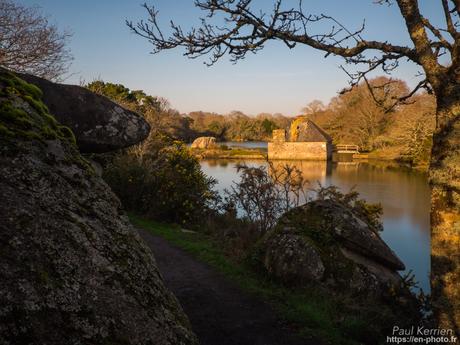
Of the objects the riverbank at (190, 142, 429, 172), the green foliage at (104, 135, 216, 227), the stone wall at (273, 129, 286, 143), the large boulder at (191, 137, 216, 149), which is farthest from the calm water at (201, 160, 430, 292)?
the large boulder at (191, 137, 216, 149)

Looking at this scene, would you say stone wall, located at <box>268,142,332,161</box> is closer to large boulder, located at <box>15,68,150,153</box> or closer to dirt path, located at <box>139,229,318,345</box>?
dirt path, located at <box>139,229,318,345</box>

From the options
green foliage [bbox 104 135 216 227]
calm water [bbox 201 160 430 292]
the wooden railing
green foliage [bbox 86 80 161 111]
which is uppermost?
green foliage [bbox 86 80 161 111]

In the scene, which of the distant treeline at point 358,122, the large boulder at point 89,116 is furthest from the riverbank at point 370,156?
the large boulder at point 89,116

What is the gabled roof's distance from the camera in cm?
4594

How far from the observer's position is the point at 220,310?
20.4 feet

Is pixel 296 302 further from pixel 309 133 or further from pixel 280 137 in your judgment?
pixel 280 137

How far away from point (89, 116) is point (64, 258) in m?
4.78

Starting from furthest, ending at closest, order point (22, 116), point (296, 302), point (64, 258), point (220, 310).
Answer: point (296, 302) → point (220, 310) → point (22, 116) → point (64, 258)

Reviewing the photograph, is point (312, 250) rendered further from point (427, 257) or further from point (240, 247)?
point (427, 257)

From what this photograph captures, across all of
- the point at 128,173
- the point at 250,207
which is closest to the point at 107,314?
the point at 250,207

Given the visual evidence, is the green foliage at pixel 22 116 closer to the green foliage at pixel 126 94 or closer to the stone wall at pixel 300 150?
the green foliage at pixel 126 94

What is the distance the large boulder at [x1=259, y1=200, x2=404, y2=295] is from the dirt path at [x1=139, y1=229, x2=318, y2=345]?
109cm

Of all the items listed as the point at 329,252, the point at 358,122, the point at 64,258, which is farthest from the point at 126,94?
the point at 358,122

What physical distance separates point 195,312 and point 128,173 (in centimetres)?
953
